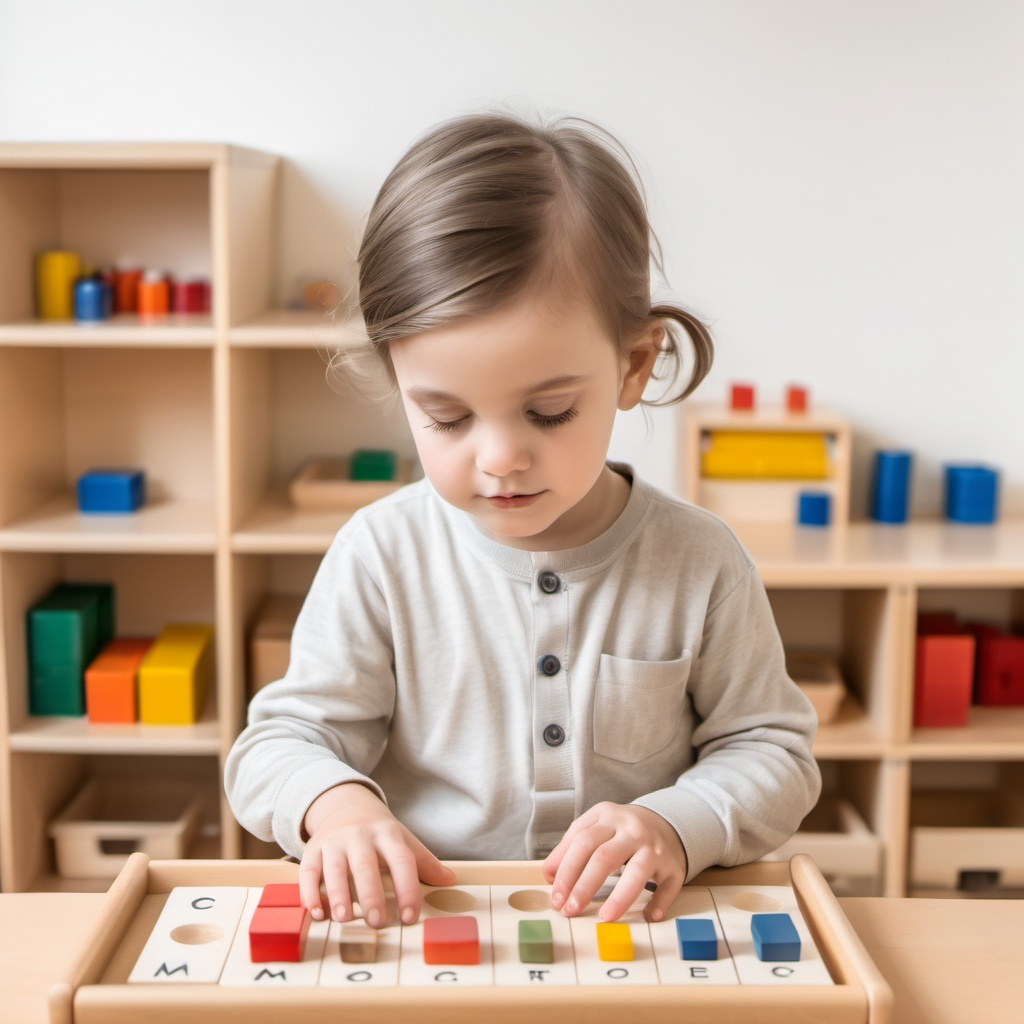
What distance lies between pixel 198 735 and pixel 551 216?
1.30 meters

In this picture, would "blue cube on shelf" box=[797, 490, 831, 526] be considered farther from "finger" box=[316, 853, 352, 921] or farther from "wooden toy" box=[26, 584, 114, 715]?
"finger" box=[316, 853, 352, 921]

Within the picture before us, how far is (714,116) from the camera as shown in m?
1.96

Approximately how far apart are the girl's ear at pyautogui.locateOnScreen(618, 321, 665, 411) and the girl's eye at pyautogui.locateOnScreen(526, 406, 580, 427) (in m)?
0.13

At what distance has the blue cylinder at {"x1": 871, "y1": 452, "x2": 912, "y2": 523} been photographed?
198 cm

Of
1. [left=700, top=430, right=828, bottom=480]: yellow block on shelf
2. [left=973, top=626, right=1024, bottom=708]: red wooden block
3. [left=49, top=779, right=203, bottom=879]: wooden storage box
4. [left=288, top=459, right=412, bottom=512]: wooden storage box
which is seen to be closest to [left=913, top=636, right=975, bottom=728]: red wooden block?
[left=973, top=626, right=1024, bottom=708]: red wooden block

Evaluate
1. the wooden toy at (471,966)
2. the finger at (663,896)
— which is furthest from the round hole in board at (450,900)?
the finger at (663,896)

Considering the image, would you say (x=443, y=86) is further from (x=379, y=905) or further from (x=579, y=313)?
(x=379, y=905)

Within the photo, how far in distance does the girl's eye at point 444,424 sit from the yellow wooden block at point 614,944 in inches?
12.3

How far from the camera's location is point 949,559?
5.92 ft

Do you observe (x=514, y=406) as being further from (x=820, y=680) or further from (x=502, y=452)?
(x=820, y=680)

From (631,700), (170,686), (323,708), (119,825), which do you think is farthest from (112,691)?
(631,700)

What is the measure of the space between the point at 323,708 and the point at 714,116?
4.49ft

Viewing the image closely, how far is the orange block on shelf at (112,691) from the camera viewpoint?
1.88 m

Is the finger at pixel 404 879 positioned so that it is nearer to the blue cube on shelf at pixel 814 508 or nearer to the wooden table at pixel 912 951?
the wooden table at pixel 912 951
